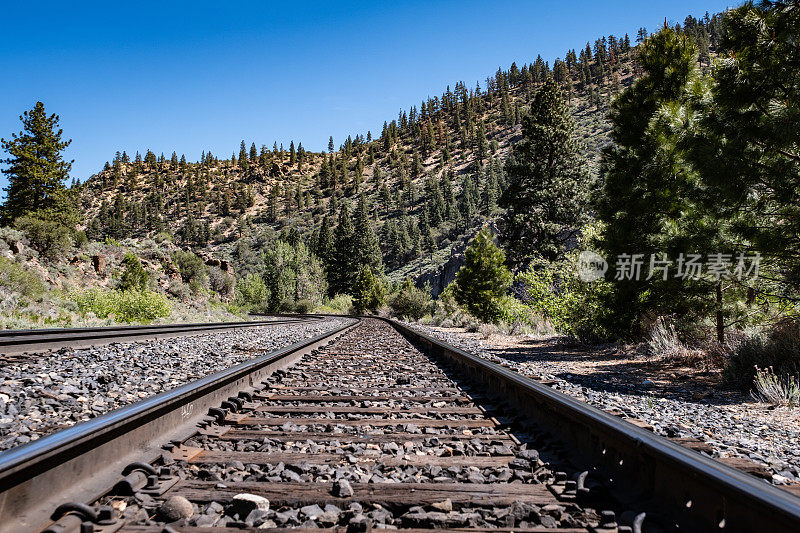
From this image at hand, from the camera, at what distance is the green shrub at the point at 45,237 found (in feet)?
82.8

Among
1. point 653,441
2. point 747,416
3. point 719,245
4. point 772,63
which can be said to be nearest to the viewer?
point 653,441

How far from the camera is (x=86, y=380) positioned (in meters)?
4.89

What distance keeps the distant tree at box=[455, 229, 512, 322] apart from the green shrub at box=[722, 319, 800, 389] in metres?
16.8

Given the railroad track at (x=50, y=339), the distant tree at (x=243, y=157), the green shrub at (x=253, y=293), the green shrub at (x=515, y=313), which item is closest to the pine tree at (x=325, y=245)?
the green shrub at (x=253, y=293)

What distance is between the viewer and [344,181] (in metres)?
163

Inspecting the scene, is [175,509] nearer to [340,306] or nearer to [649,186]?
[649,186]

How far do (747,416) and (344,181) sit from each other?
6439 inches

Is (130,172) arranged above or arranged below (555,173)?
above

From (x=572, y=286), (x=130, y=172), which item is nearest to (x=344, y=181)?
(x=130, y=172)

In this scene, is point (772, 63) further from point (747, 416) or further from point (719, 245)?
point (747, 416)

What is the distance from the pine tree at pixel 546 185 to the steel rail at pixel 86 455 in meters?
27.5

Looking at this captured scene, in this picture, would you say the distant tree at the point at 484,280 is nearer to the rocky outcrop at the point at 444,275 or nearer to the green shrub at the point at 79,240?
the green shrub at the point at 79,240

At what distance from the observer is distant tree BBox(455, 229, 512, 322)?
937 inches

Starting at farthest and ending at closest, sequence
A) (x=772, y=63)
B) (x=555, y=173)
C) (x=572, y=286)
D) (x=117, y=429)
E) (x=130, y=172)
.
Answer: (x=130, y=172) → (x=555, y=173) → (x=572, y=286) → (x=772, y=63) → (x=117, y=429)
